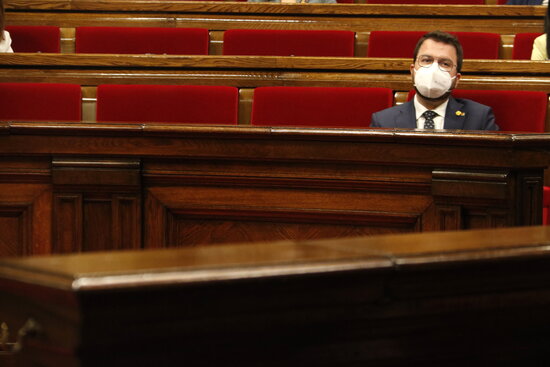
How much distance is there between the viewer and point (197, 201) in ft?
1.97

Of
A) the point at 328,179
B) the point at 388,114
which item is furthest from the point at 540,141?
the point at 388,114

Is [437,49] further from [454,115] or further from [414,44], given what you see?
[414,44]

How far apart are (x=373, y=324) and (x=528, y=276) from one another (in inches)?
2.0

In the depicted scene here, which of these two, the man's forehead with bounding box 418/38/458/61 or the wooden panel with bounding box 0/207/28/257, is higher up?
the man's forehead with bounding box 418/38/458/61

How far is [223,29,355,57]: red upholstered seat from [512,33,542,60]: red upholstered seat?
25 centimetres

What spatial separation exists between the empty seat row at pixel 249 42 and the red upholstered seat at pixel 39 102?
377 millimetres

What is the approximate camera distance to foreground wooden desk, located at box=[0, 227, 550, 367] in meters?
0.20

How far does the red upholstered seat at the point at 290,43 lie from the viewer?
130cm

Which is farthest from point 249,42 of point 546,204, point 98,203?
point 98,203

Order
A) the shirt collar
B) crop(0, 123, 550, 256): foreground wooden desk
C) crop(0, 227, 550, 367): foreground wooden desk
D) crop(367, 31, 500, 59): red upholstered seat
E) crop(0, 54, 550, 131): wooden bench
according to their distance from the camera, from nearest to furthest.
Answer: crop(0, 227, 550, 367): foreground wooden desk < crop(0, 123, 550, 256): foreground wooden desk < the shirt collar < crop(0, 54, 550, 131): wooden bench < crop(367, 31, 500, 59): red upholstered seat

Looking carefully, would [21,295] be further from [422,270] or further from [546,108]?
[546,108]

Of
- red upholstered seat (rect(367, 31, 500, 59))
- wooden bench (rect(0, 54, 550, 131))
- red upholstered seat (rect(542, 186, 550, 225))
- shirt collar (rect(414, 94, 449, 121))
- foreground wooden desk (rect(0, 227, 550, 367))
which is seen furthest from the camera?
red upholstered seat (rect(367, 31, 500, 59))

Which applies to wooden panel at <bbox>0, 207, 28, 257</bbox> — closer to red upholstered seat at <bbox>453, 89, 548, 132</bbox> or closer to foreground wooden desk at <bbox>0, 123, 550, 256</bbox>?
foreground wooden desk at <bbox>0, 123, 550, 256</bbox>

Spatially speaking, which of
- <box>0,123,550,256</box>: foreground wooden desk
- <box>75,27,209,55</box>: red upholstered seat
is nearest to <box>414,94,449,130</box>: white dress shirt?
<box>0,123,550,256</box>: foreground wooden desk
